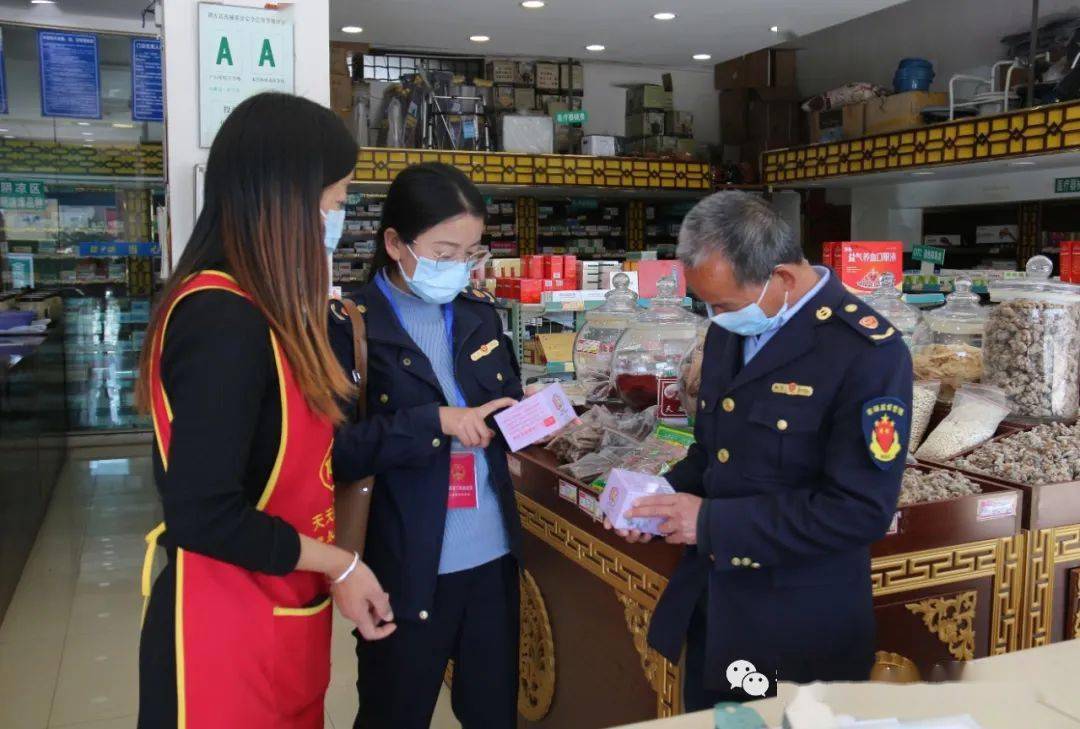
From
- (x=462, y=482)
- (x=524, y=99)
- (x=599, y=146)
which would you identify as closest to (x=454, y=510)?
(x=462, y=482)

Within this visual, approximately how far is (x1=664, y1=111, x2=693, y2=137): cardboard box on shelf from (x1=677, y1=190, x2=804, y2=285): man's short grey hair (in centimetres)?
1146

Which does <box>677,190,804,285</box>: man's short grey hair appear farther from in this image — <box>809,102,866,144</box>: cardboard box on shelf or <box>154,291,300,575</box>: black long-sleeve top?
<box>809,102,866,144</box>: cardboard box on shelf

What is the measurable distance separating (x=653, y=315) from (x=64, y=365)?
6.45 meters

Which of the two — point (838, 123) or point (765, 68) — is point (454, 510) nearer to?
point (838, 123)

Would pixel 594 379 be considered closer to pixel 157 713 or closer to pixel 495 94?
pixel 157 713

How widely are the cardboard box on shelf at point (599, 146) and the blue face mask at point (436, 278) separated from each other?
9572mm

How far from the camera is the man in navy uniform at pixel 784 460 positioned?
1.73 m

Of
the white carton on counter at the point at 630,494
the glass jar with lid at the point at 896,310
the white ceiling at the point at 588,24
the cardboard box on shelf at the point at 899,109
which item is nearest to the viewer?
the white carton on counter at the point at 630,494

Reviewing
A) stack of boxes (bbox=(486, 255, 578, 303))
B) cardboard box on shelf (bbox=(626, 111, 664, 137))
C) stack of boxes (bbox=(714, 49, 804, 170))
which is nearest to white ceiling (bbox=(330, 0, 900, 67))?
cardboard box on shelf (bbox=(626, 111, 664, 137))

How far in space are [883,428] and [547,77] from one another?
11578mm

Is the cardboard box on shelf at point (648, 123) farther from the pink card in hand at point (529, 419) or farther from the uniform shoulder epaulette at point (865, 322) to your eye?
the uniform shoulder epaulette at point (865, 322)

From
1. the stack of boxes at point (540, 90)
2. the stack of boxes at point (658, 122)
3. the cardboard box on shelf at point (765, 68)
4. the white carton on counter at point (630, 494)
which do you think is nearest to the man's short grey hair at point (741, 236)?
the white carton on counter at point (630, 494)

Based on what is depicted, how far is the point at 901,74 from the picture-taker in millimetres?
11047

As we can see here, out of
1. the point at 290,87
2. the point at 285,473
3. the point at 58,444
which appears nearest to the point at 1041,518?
the point at 285,473
